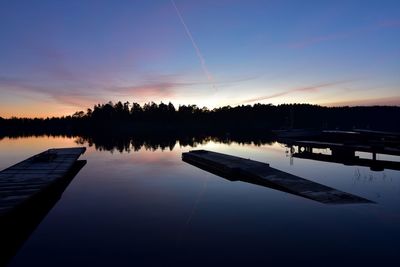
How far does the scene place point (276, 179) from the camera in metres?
23.7

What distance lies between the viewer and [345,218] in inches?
604

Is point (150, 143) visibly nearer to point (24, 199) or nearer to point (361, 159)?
point (361, 159)

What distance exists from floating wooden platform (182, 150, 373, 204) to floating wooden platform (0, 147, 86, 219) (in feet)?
48.3

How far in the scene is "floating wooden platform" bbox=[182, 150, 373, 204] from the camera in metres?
18.6

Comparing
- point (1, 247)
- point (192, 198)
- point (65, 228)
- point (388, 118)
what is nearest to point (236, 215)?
point (192, 198)

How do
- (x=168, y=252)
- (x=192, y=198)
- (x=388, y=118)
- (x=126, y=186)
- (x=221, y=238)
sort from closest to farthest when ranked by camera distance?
(x=168, y=252) < (x=221, y=238) < (x=192, y=198) < (x=126, y=186) < (x=388, y=118)

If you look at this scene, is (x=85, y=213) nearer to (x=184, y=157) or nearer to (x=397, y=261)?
(x=397, y=261)

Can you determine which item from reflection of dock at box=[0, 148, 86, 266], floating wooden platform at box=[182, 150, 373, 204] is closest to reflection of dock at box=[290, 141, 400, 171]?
floating wooden platform at box=[182, 150, 373, 204]

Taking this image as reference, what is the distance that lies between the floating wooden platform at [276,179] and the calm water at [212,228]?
0.77 metres

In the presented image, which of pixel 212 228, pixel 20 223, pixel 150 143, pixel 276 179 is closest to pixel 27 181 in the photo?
pixel 20 223

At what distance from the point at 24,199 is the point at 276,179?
17.0 m

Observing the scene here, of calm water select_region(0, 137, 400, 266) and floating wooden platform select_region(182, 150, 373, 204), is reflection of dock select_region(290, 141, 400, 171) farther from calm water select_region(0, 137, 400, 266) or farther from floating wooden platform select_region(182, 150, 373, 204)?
floating wooden platform select_region(182, 150, 373, 204)

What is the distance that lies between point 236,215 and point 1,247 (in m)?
11.1

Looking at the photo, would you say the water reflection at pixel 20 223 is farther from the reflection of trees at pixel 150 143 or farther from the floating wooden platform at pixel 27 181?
the reflection of trees at pixel 150 143
